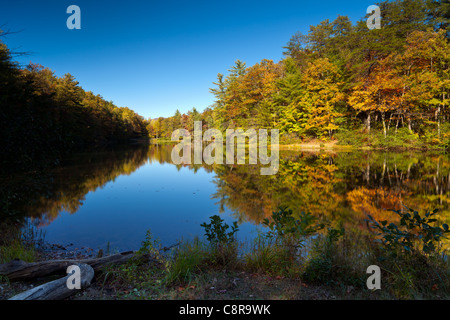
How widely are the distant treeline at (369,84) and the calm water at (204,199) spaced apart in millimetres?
11662

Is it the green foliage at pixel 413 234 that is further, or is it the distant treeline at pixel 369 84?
the distant treeline at pixel 369 84

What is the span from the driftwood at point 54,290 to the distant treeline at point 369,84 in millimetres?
27912

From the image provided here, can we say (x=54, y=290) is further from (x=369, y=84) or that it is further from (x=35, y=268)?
(x=369, y=84)

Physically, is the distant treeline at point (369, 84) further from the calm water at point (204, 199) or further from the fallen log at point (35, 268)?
the fallen log at point (35, 268)

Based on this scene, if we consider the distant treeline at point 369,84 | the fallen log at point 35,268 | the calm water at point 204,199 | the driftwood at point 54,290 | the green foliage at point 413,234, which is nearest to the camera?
the driftwood at point 54,290

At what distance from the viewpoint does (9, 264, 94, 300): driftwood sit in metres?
2.39

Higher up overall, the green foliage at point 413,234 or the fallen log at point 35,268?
the green foliage at point 413,234

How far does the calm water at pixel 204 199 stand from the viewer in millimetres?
6355

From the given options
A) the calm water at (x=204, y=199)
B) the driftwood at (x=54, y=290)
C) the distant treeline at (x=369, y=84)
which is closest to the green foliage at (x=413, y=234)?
the calm water at (x=204, y=199)

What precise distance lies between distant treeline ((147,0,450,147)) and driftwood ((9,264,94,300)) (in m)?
27.9

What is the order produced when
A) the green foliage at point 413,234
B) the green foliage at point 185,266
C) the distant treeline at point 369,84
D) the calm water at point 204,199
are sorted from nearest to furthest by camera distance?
the green foliage at point 413,234 → the green foliage at point 185,266 → the calm water at point 204,199 → the distant treeline at point 369,84

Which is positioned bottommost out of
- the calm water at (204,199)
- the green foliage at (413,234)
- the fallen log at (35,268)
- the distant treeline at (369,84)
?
the calm water at (204,199)

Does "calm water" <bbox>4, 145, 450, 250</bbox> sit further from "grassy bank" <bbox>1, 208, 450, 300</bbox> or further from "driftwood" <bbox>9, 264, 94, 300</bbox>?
"driftwood" <bbox>9, 264, 94, 300</bbox>
